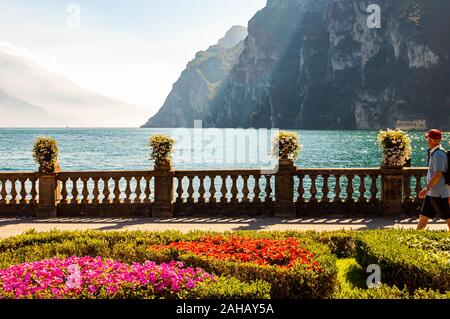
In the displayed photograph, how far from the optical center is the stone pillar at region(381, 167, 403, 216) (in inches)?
589

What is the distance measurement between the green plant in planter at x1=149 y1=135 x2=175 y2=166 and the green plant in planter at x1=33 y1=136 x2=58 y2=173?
2.95 meters

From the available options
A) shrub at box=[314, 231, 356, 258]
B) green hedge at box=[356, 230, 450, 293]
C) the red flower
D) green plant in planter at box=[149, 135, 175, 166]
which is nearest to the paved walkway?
green plant in planter at box=[149, 135, 175, 166]

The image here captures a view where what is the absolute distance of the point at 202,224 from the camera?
14.2 meters

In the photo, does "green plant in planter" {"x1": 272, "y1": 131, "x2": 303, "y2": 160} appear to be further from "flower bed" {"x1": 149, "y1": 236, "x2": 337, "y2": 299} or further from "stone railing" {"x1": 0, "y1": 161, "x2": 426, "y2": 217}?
"flower bed" {"x1": 149, "y1": 236, "x2": 337, "y2": 299}

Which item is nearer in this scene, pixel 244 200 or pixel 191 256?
pixel 191 256

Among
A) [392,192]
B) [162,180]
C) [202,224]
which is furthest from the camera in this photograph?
[162,180]

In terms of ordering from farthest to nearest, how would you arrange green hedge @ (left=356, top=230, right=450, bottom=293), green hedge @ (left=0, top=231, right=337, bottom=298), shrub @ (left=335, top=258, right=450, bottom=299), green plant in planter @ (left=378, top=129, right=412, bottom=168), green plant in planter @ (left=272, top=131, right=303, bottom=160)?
green plant in planter @ (left=272, top=131, right=303, bottom=160) < green plant in planter @ (left=378, top=129, right=412, bottom=168) < green hedge @ (left=356, top=230, right=450, bottom=293) < green hedge @ (left=0, top=231, right=337, bottom=298) < shrub @ (left=335, top=258, right=450, bottom=299)

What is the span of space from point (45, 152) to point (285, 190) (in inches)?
291

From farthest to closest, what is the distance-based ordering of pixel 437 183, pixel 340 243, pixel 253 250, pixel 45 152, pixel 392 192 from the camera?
pixel 45 152 → pixel 392 192 → pixel 437 183 → pixel 340 243 → pixel 253 250

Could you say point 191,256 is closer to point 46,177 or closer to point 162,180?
point 162,180

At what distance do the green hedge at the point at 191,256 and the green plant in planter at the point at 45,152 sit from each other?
214 inches

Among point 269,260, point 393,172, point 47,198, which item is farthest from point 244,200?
point 269,260

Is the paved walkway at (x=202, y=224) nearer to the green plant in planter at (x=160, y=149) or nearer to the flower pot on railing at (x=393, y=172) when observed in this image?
the flower pot on railing at (x=393, y=172)
